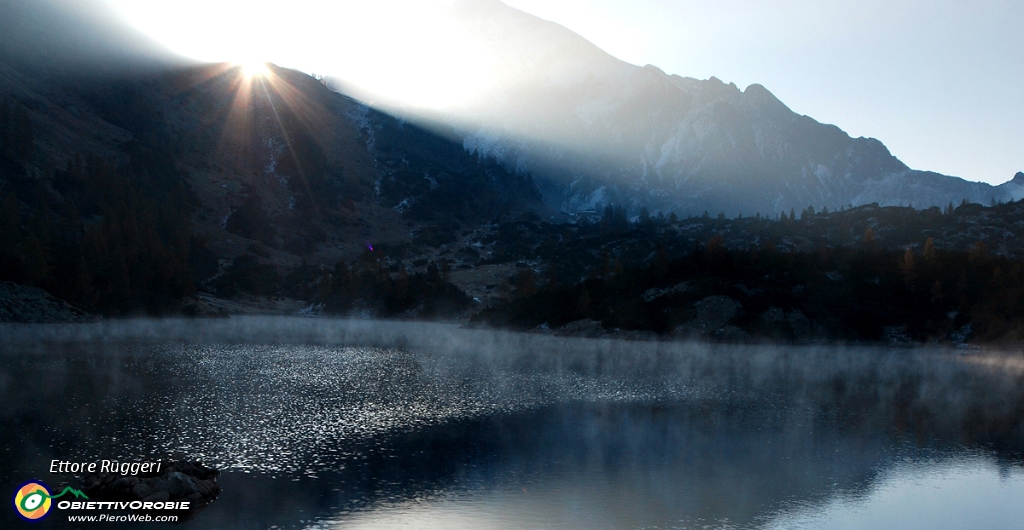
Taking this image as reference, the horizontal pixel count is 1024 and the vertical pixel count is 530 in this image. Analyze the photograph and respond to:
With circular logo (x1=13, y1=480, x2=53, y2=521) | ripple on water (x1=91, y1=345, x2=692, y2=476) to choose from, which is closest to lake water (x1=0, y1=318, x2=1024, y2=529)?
ripple on water (x1=91, y1=345, x2=692, y2=476)

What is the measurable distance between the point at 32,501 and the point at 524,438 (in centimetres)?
3359

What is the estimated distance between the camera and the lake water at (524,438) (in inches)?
1560

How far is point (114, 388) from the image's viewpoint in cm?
7031

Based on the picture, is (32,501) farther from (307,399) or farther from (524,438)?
(307,399)

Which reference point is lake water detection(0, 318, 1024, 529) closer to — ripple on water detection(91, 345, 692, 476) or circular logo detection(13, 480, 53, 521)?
ripple on water detection(91, 345, 692, 476)

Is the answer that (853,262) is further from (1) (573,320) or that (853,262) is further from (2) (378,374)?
(2) (378,374)

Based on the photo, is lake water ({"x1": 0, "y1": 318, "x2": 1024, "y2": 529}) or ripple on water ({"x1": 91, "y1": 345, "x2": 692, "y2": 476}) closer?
lake water ({"x1": 0, "y1": 318, "x2": 1024, "y2": 529})

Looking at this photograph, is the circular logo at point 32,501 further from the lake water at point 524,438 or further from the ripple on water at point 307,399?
the ripple on water at point 307,399

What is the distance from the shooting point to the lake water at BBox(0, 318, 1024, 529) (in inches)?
1560

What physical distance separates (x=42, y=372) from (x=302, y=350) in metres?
50.4

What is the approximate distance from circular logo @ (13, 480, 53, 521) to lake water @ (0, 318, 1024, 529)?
70 centimetres

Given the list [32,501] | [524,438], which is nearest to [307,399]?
[524,438]

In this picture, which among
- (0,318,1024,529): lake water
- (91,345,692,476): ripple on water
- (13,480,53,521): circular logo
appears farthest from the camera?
(91,345,692,476): ripple on water

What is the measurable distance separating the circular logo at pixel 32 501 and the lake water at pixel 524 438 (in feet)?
2.29
